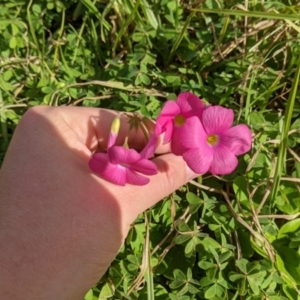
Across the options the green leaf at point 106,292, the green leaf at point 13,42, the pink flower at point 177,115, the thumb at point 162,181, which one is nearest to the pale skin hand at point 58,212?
the thumb at point 162,181

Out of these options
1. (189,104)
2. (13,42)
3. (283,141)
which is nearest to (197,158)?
(189,104)

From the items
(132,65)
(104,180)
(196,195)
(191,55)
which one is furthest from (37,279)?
(191,55)

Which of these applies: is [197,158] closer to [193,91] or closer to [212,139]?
A: [212,139]

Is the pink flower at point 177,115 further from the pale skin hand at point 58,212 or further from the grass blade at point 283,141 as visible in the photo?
the grass blade at point 283,141

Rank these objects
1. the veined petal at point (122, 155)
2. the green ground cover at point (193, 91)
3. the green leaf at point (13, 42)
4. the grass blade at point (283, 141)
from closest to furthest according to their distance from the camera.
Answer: the veined petal at point (122, 155), the grass blade at point (283, 141), the green ground cover at point (193, 91), the green leaf at point (13, 42)

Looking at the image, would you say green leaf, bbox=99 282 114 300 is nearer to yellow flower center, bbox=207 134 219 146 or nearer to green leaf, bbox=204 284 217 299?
green leaf, bbox=204 284 217 299

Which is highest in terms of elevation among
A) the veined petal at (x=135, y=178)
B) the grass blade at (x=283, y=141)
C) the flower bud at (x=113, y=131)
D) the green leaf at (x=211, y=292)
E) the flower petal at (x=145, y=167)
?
the flower bud at (x=113, y=131)

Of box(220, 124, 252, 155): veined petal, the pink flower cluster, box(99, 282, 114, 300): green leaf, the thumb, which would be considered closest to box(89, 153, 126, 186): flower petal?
the pink flower cluster
